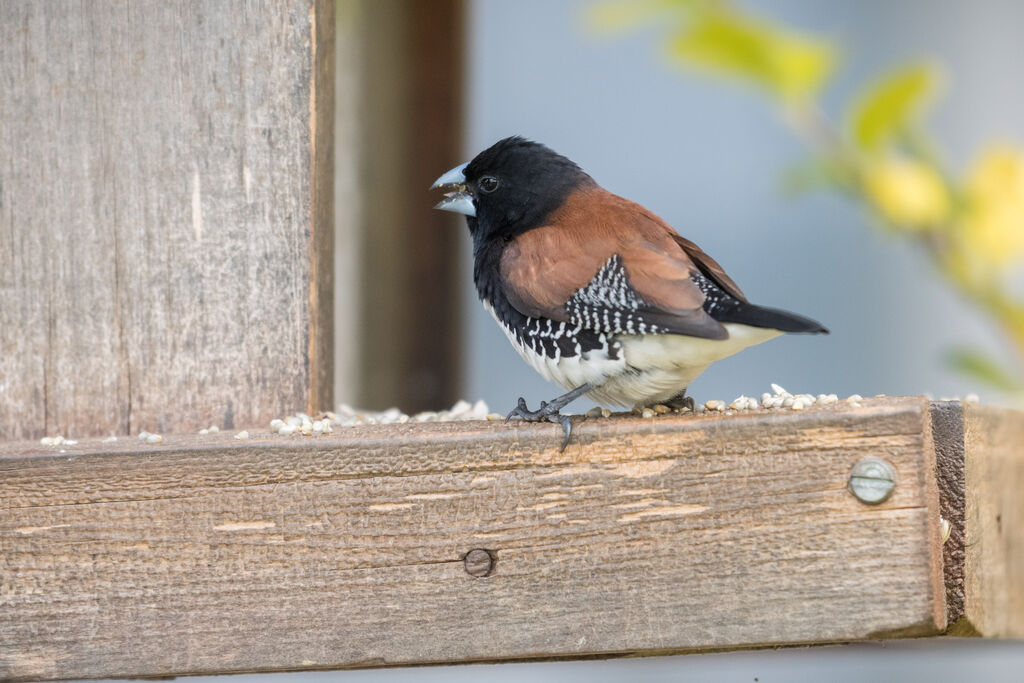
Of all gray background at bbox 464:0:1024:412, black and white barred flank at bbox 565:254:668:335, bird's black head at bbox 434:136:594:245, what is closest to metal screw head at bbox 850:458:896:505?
black and white barred flank at bbox 565:254:668:335

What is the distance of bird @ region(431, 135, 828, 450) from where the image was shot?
238cm

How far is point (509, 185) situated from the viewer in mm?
3211

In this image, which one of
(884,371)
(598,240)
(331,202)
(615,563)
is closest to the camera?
(615,563)

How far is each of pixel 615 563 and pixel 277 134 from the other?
1.29 m

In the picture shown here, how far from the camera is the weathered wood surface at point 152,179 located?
2787mm

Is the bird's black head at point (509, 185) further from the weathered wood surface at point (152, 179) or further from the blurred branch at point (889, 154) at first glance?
the blurred branch at point (889, 154)

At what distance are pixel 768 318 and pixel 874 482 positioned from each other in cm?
36

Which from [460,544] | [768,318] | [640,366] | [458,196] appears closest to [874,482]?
[768,318]

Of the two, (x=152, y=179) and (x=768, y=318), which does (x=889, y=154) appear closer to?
(x=768, y=318)

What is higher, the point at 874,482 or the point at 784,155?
the point at 784,155

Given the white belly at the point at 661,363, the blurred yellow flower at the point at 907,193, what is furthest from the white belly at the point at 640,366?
the blurred yellow flower at the point at 907,193

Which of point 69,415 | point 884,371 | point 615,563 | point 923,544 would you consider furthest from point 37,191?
point 884,371

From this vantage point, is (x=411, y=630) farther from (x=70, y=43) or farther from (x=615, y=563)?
(x=70, y=43)

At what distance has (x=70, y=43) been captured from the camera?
280 cm
